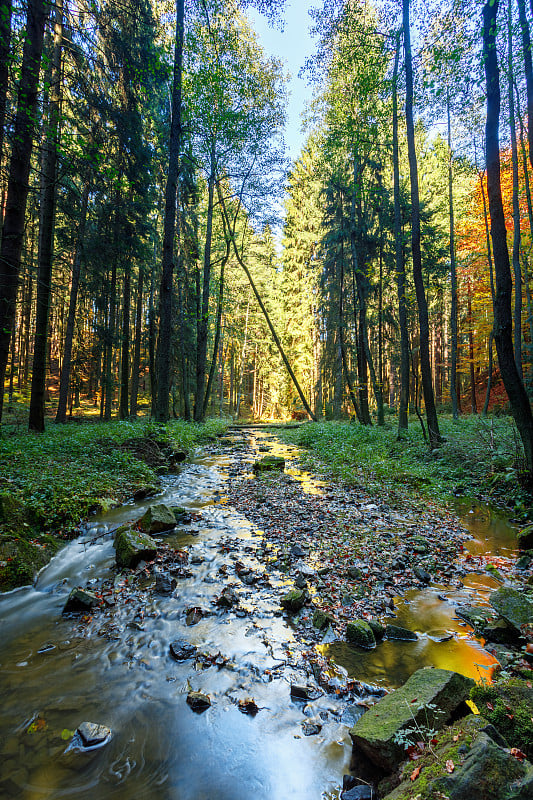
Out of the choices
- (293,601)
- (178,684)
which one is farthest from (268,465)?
(178,684)

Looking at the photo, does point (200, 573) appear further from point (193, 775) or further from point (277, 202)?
point (277, 202)

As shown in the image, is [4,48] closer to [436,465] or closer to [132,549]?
[132,549]

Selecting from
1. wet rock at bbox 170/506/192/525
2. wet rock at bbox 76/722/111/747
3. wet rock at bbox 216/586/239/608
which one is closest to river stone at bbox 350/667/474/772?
wet rock at bbox 76/722/111/747

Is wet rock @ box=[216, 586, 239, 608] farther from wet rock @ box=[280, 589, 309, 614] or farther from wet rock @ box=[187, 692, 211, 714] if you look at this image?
wet rock @ box=[187, 692, 211, 714]

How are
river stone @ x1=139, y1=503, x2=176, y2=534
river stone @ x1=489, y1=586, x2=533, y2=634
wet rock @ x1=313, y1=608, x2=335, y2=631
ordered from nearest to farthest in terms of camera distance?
river stone @ x1=489, y1=586, x2=533, y2=634
wet rock @ x1=313, y1=608, x2=335, y2=631
river stone @ x1=139, y1=503, x2=176, y2=534

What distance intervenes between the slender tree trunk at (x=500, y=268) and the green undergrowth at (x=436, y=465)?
2.91ft

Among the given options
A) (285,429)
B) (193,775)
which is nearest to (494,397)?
(285,429)

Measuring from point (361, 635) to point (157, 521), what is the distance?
3.86 metres

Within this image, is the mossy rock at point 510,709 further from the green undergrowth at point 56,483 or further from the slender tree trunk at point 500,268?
the slender tree trunk at point 500,268

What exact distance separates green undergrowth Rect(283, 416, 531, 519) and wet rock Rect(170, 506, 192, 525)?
450 cm

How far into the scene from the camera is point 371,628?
3477mm

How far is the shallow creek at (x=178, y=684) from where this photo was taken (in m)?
2.21

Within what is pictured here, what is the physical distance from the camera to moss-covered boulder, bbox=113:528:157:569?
480 centimetres

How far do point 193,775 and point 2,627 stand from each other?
2.64 m
